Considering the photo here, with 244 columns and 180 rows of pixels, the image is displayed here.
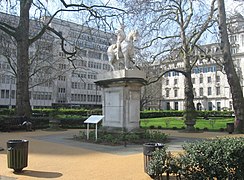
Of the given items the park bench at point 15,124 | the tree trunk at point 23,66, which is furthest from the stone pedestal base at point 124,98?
the tree trunk at point 23,66

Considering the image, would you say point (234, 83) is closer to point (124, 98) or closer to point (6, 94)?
point (124, 98)

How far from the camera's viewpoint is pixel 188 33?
27.8 m

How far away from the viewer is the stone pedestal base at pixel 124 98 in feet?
47.4

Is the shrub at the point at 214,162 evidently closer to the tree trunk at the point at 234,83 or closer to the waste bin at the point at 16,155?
the waste bin at the point at 16,155

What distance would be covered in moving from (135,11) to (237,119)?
11561 millimetres

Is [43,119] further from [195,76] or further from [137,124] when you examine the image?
[195,76]

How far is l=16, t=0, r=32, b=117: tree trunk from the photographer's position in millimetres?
23844

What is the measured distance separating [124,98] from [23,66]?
509 inches

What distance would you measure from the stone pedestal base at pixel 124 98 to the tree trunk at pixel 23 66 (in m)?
11.3

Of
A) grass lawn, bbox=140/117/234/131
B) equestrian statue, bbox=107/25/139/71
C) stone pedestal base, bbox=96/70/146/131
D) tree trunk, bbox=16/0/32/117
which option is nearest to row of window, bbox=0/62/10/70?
grass lawn, bbox=140/117/234/131

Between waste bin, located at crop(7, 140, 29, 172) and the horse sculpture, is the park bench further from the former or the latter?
waste bin, located at crop(7, 140, 29, 172)

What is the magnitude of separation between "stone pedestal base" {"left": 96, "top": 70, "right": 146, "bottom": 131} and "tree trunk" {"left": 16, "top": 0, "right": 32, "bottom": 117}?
36.9 ft

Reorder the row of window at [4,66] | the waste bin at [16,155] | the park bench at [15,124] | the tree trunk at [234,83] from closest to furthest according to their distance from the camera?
the waste bin at [16,155]
the tree trunk at [234,83]
the park bench at [15,124]
the row of window at [4,66]

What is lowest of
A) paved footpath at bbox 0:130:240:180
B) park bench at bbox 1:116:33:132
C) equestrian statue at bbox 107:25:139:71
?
paved footpath at bbox 0:130:240:180
